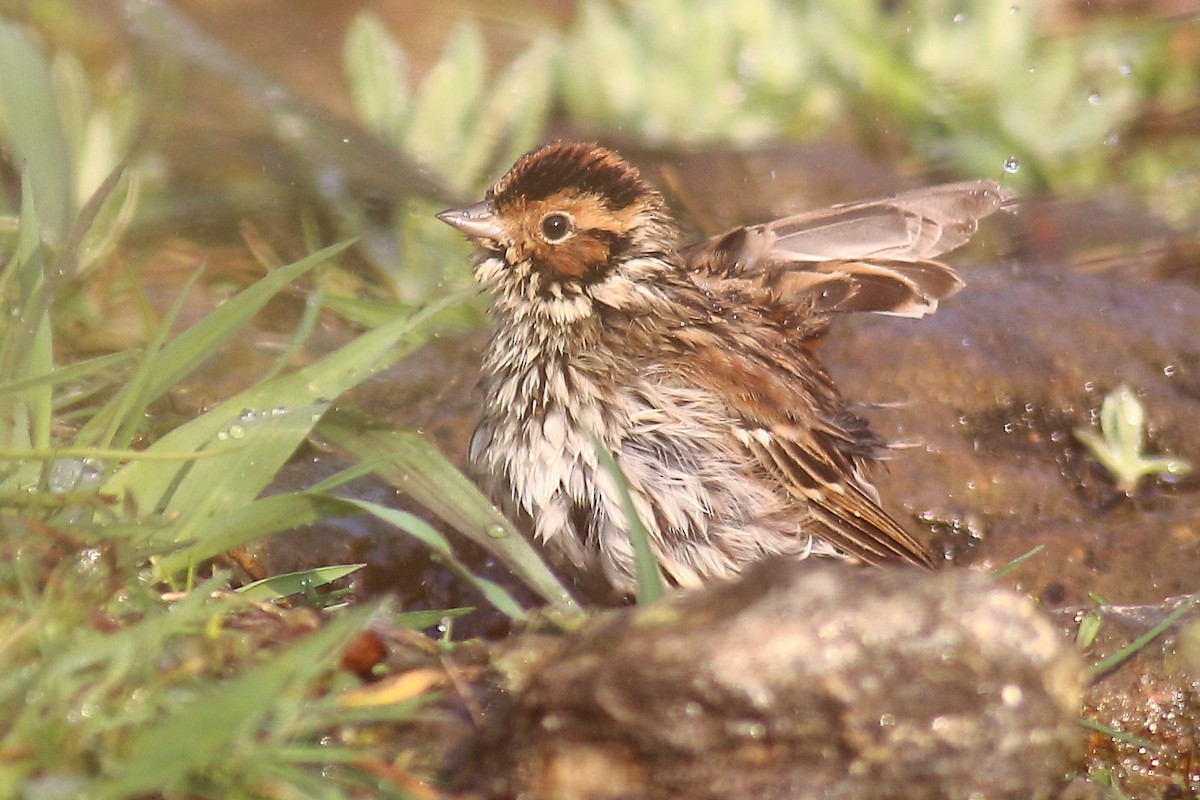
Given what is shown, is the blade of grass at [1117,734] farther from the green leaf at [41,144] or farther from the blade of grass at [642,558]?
the green leaf at [41,144]

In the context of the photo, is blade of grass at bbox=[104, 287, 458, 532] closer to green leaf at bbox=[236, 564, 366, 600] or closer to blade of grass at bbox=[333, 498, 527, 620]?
green leaf at bbox=[236, 564, 366, 600]

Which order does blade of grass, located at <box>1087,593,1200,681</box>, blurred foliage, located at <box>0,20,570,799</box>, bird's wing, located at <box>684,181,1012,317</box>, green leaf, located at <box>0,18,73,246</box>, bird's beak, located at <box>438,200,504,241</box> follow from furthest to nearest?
bird's wing, located at <box>684,181,1012,317</box>
bird's beak, located at <box>438,200,504,241</box>
green leaf, located at <box>0,18,73,246</box>
blade of grass, located at <box>1087,593,1200,681</box>
blurred foliage, located at <box>0,20,570,799</box>

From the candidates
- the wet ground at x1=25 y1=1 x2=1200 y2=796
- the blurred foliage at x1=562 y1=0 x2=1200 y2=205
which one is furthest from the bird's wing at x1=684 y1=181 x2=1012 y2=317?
the blurred foliage at x1=562 y1=0 x2=1200 y2=205

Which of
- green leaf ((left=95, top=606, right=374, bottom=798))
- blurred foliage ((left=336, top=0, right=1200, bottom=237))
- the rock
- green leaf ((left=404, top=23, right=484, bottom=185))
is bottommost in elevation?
green leaf ((left=95, top=606, right=374, bottom=798))

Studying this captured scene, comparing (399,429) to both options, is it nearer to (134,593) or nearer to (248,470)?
(248,470)

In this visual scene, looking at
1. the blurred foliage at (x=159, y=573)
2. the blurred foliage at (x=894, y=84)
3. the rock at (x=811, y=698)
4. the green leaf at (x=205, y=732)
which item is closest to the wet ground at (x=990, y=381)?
the blurred foliage at (x=894, y=84)

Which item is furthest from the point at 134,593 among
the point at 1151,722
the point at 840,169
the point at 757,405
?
the point at 840,169
